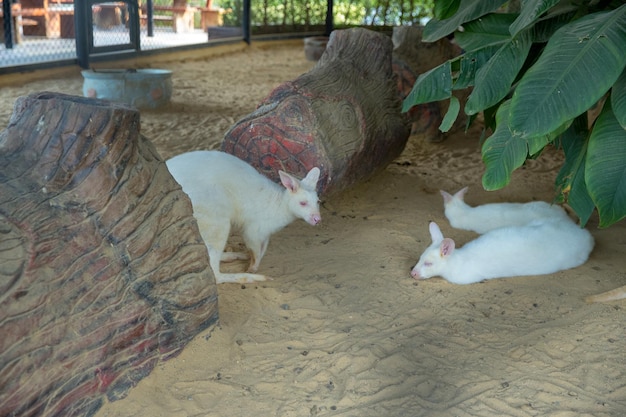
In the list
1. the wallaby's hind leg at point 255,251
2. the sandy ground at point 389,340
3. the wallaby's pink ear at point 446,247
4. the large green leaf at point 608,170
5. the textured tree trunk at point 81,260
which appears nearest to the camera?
the textured tree trunk at point 81,260

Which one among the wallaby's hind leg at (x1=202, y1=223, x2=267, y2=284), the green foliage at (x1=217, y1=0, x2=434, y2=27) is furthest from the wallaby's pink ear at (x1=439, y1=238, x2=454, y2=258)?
the green foliage at (x1=217, y1=0, x2=434, y2=27)

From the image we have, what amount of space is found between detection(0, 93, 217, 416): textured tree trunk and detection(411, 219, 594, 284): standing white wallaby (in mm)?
1657

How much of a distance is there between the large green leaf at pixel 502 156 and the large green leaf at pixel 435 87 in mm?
521

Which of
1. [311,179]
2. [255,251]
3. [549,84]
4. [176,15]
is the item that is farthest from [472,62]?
[176,15]

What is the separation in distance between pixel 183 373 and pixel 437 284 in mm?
1737

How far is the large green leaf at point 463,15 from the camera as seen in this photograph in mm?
3600

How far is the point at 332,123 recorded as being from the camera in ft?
16.8

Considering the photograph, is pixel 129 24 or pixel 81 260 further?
pixel 129 24

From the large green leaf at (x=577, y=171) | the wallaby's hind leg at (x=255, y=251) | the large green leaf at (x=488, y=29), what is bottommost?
the wallaby's hind leg at (x=255, y=251)

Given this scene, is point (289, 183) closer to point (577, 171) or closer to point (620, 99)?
point (577, 171)

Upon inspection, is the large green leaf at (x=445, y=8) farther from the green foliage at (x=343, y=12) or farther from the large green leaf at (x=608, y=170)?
the green foliage at (x=343, y=12)

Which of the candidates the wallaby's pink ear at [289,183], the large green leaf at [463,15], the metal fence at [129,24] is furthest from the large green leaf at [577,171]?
the metal fence at [129,24]

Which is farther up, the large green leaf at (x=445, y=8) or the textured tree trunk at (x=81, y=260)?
the large green leaf at (x=445, y=8)

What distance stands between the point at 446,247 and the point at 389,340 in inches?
35.6
